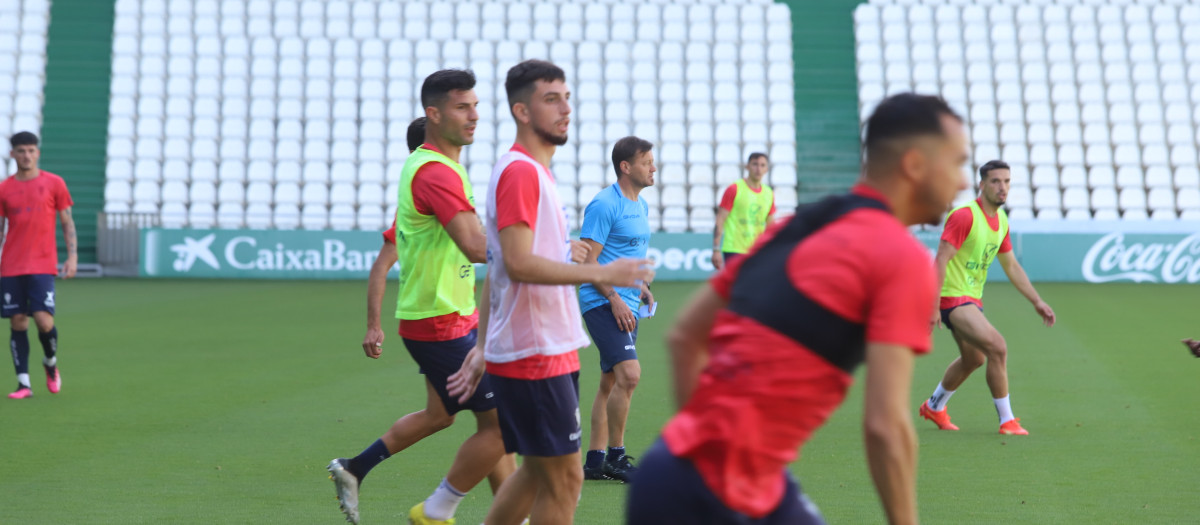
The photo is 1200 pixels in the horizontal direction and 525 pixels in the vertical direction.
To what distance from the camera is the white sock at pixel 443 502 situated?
16.8 feet

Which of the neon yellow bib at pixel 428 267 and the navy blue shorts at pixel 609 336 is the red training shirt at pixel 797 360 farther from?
the navy blue shorts at pixel 609 336

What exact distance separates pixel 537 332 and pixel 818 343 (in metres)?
1.88

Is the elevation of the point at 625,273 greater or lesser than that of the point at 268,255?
lesser

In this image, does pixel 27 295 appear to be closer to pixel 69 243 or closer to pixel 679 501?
pixel 69 243

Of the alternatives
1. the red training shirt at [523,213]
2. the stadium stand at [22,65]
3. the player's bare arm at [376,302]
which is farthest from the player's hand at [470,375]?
the stadium stand at [22,65]

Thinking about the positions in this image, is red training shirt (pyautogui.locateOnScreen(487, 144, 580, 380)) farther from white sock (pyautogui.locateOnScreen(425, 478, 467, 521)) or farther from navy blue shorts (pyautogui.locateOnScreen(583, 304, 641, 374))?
navy blue shorts (pyautogui.locateOnScreen(583, 304, 641, 374))

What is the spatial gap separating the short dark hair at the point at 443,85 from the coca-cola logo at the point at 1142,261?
20.8 m

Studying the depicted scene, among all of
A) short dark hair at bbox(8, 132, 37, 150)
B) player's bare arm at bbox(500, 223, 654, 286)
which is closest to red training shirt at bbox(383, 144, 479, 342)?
player's bare arm at bbox(500, 223, 654, 286)

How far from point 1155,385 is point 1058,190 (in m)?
18.1

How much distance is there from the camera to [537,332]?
4215mm

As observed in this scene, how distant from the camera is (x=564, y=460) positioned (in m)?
4.24

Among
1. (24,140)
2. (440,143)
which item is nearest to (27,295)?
(24,140)

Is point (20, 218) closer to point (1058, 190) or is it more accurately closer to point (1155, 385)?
point (1155, 385)

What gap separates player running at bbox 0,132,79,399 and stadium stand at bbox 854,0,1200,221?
20.5 metres
